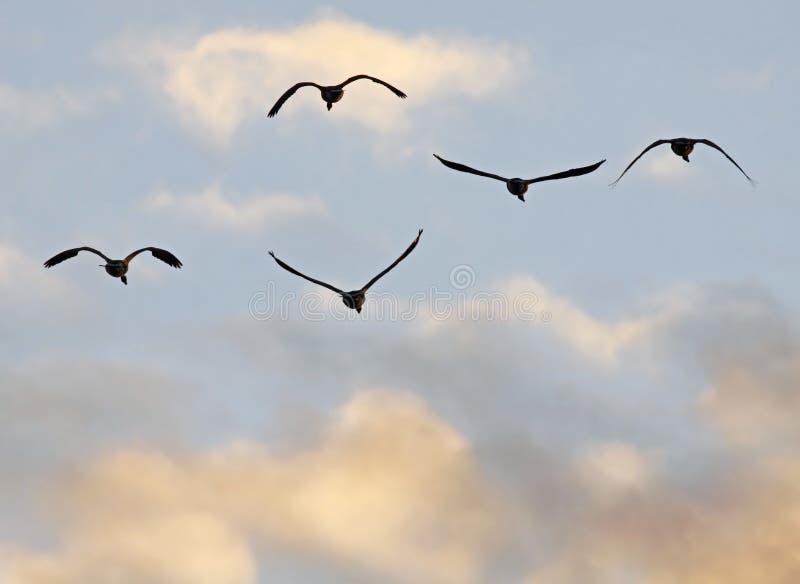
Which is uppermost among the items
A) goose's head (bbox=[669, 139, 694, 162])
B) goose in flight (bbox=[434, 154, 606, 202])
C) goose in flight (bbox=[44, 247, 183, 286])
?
goose's head (bbox=[669, 139, 694, 162])

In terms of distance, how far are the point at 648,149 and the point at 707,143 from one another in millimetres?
3364

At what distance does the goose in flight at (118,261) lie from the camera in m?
84.5

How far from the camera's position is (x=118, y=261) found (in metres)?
84.6

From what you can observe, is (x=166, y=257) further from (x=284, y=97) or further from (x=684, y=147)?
(x=684, y=147)

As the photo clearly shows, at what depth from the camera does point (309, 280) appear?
75812 millimetres

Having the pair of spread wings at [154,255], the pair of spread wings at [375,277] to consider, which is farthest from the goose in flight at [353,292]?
the pair of spread wings at [154,255]

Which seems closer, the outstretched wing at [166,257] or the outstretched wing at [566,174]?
the outstretched wing at [566,174]

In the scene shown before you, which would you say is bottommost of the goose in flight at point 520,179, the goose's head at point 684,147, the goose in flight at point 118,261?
the goose in flight at point 118,261

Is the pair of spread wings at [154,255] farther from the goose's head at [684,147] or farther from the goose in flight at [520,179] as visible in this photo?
the goose's head at [684,147]

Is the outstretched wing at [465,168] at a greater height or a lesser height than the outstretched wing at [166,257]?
greater

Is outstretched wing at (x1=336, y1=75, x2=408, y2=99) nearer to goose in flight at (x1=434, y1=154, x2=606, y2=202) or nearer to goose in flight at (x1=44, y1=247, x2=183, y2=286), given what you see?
goose in flight at (x1=434, y1=154, x2=606, y2=202)

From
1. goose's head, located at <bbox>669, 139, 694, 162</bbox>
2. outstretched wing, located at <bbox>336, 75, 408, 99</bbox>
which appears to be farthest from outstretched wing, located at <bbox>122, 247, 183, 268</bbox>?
goose's head, located at <bbox>669, 139, 694, 162</bbox>

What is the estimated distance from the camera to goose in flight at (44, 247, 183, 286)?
8450 centimetres

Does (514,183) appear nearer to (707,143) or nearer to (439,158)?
(439,158)
